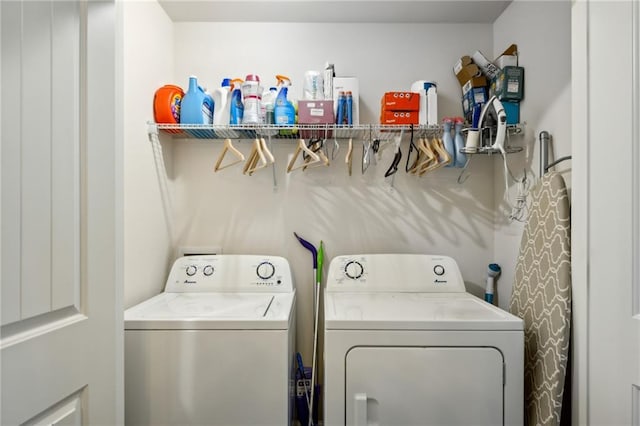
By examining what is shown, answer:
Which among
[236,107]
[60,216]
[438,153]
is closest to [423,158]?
[438,153]

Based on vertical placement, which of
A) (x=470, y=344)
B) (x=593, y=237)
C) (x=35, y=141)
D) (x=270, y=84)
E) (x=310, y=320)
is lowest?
(x=310, y=320)

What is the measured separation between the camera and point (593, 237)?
1053mm

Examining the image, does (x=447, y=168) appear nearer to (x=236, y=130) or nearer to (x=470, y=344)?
(x=470, y=344)

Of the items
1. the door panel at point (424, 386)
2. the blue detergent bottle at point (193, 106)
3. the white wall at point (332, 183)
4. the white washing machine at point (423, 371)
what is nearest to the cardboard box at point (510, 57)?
the white wall at point (332, 183)

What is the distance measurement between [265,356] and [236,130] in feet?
3.70

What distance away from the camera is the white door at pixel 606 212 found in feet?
3.01

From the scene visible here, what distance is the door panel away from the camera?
3.90 ft

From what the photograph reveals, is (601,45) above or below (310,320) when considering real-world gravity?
above

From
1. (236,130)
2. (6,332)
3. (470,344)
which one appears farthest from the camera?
(236,130)

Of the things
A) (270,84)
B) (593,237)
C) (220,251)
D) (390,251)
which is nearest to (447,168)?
(390,251)

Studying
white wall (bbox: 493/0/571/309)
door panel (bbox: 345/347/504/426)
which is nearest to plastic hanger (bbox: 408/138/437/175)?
white wall (bbox: 493/0/571/309)

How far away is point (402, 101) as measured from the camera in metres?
1.70

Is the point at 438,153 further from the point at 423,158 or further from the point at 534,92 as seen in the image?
the point at 534,92

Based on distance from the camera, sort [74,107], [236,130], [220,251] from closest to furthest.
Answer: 1. [74,107]
2. [236,130]
3. [220,251]
